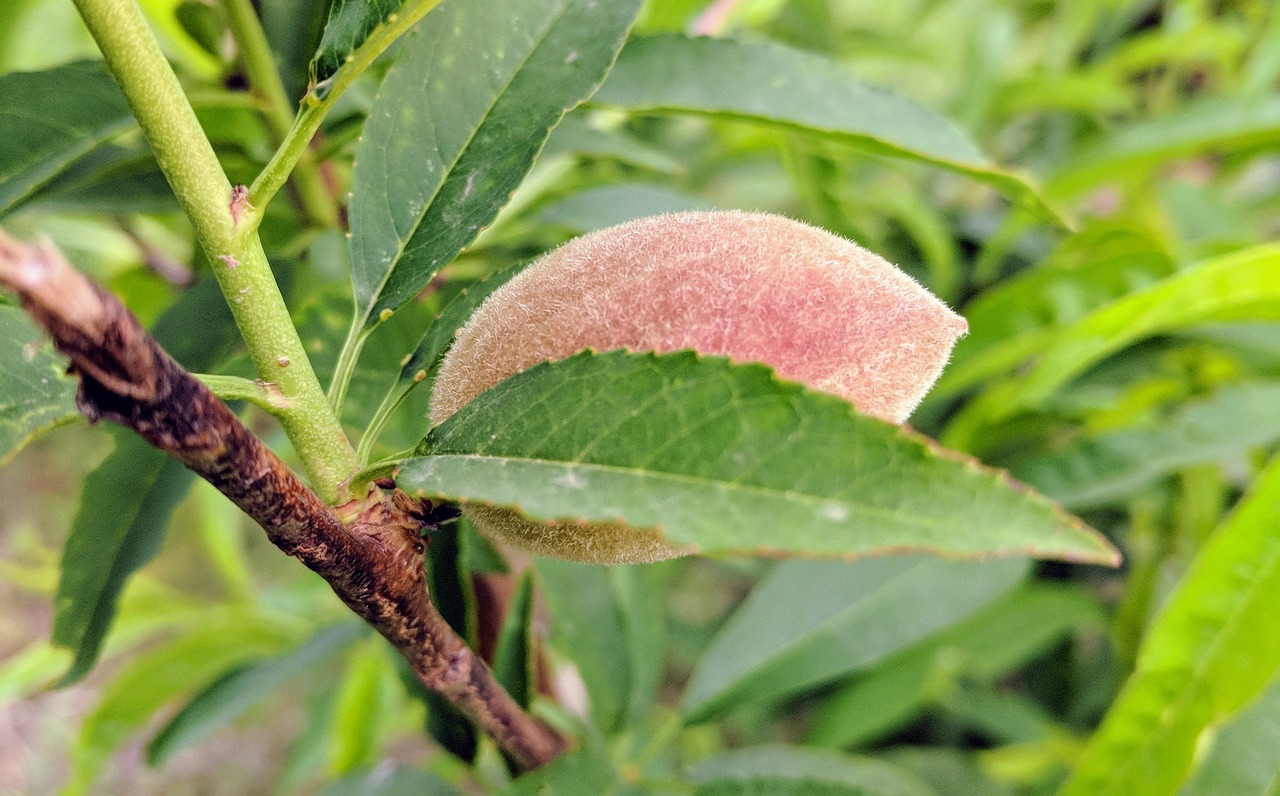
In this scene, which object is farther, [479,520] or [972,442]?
[972,442]

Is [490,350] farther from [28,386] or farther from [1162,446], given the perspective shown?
[1162,446]

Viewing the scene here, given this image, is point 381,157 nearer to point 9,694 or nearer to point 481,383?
point 481,383

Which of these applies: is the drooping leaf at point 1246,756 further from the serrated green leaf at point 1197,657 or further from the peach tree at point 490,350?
the peach tree at point 490,350

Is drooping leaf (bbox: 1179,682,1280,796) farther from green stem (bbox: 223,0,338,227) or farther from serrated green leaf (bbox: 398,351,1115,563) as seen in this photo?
green stem (bbox: 223,0,338,227)

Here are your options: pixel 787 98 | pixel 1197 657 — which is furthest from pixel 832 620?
pixel 787 98

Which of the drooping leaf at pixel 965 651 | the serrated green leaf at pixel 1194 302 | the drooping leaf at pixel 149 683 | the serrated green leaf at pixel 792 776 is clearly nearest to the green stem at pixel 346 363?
the serrated green leaf at pixel 792 776

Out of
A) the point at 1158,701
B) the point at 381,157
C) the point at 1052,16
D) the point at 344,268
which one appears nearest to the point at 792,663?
the point at 1158,701
